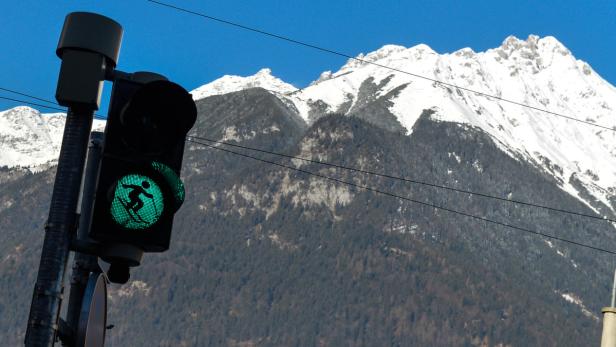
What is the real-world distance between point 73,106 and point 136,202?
668mm

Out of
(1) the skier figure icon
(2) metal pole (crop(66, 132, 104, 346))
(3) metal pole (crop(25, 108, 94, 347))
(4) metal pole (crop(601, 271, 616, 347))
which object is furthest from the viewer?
(4) metal pole (crop(601, 271, 616, 347))

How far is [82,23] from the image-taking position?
21.9 feet

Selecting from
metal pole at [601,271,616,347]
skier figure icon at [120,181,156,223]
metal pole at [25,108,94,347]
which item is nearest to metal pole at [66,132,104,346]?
metal pole at [25,108,94,347]

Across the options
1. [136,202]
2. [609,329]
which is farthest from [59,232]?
[609,329]

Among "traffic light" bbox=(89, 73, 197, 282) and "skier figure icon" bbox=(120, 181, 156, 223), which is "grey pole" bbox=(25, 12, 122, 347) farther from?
"skier figure icon" bbox=(120, 181, 156, 223)

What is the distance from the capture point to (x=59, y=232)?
6551 millimetres

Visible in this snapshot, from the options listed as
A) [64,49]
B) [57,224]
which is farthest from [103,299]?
[64,49]

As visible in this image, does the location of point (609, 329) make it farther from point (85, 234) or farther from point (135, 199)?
point (135, 199)

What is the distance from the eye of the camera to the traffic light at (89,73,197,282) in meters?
6.37

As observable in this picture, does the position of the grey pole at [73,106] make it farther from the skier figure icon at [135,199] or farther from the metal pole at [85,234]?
the skier figure icon at [135,199]

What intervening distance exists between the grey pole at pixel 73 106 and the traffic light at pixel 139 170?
150mm

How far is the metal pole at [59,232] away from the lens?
20.7ft

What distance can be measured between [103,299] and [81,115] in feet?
3.91

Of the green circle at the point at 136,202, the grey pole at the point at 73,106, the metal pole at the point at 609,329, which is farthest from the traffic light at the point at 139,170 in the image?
the metal pole at the point at 609,329
